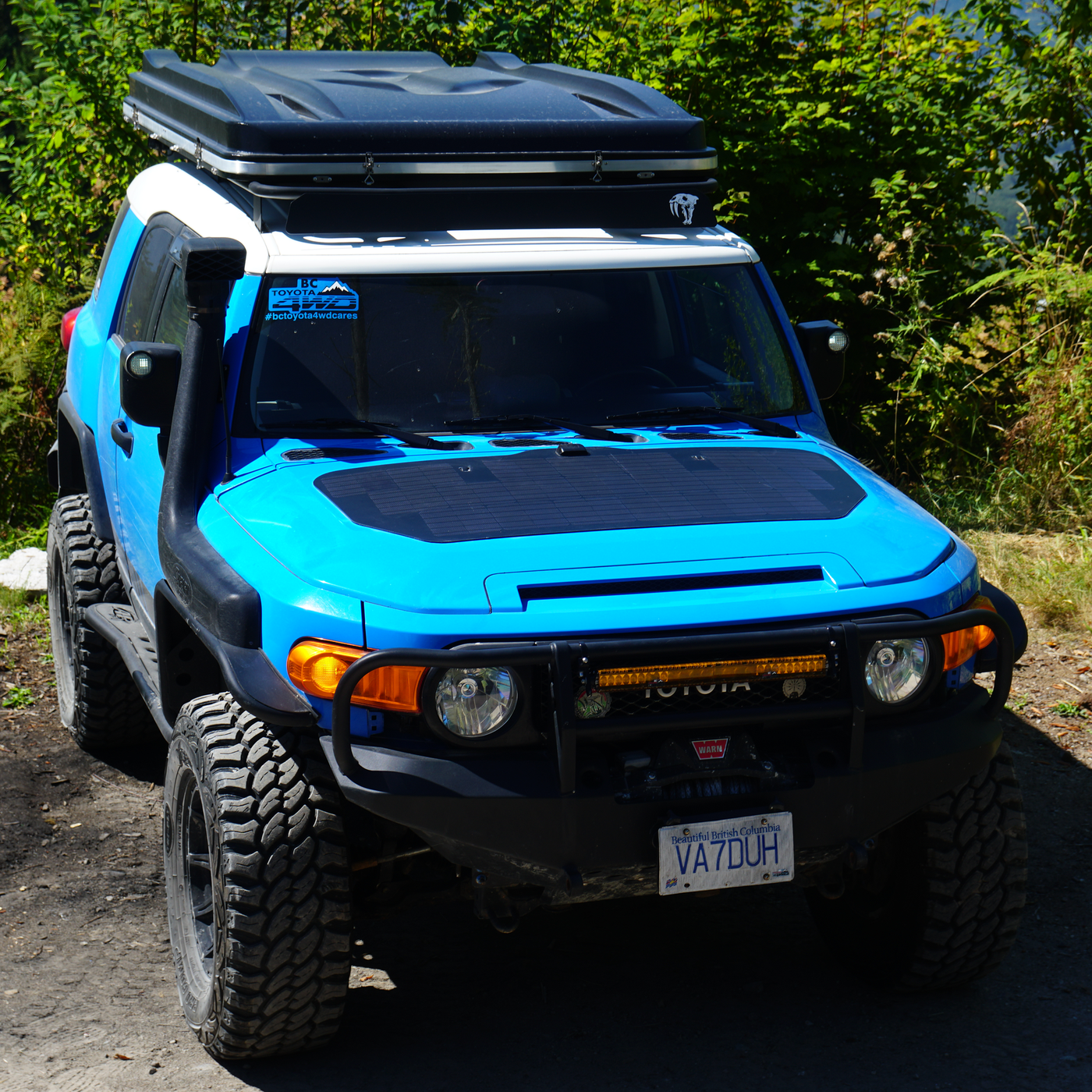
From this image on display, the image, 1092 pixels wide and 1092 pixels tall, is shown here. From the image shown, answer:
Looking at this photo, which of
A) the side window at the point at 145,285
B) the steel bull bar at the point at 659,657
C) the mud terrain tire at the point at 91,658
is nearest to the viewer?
the steel bull bar at the point at 659,657

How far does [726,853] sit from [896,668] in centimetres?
60

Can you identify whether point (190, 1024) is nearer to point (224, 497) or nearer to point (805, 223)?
point (224, 497)

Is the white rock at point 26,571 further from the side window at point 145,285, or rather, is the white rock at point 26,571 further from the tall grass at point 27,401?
the side window at point 145,285

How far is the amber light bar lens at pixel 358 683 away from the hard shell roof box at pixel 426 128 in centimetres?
166

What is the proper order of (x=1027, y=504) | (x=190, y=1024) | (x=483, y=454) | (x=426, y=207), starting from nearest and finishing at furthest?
(x=190, y=1024)
(x=483, y=454)
(x=426, y=207)
(x=1027, y=504)

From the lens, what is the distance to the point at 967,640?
3.36 metres

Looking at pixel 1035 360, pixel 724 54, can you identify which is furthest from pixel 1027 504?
pixel 724 54

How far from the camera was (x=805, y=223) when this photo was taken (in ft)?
26.7

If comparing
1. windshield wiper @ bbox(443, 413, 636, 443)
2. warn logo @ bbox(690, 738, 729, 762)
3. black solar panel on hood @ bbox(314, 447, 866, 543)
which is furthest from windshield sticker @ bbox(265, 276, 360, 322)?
warn logo @ bbox(690, 738, 729, 762)

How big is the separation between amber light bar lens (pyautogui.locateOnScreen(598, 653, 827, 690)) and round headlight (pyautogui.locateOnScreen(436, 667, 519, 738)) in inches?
8.4

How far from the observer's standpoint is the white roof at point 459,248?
403cm

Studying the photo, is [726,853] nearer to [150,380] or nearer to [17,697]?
[150,380]

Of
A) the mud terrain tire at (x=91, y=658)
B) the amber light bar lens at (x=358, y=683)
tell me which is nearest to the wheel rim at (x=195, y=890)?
the amber light bar lens at (x=358, y=683)

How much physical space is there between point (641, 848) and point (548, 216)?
218 centimetres
